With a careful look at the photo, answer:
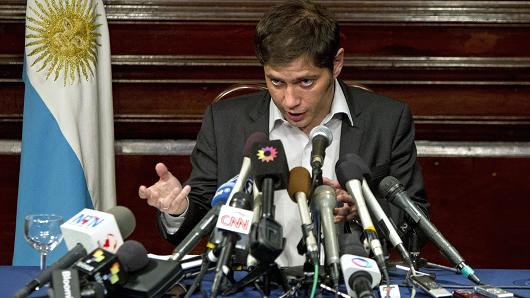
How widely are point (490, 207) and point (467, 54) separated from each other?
32.5 inches

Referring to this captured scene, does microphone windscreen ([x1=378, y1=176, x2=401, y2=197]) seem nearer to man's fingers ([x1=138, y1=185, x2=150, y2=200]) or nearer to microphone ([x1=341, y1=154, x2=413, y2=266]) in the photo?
microphone ([x1=341, y1=154, x2=413, y2=266])

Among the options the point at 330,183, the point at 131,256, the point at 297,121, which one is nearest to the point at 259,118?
the point at 297,121

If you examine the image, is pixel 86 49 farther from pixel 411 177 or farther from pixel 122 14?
pixel 411 177

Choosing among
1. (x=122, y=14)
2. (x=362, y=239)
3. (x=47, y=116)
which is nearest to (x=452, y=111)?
(x=122, y=14)

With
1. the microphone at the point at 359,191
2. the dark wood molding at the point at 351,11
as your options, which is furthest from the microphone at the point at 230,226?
the dark wood molding at the point at 351,11

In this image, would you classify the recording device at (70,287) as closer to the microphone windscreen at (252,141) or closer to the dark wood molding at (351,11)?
the microphone windscreen at (252,141)

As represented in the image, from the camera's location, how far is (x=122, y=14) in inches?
175

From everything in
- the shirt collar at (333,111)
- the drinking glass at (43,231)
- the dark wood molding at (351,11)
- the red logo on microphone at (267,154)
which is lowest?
the drinking glass at (43,231)

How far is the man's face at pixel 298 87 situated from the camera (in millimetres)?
2652

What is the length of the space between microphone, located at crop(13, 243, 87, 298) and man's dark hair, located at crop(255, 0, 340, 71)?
1.04 m

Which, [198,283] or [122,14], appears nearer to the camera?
[198,283]

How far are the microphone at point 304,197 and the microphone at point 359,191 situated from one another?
96mm

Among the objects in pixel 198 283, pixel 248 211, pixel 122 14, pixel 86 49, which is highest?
pixel 122 14

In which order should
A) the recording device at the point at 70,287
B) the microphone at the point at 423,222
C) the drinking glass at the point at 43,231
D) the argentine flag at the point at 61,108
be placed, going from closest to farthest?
the recording device at the point at 70,287, the microphone at the point at 423,222, the drinking glass at the point at 43,231, the argentine flag at the point at 61,108
